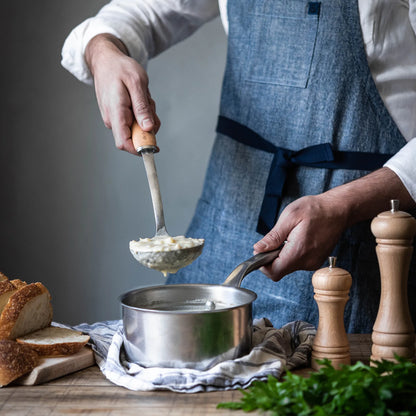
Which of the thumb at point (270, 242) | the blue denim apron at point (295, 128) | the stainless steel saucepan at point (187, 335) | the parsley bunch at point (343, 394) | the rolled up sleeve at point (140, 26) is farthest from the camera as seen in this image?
the rolled up sleeve at point (140, 26)

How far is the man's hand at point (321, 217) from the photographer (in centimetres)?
111

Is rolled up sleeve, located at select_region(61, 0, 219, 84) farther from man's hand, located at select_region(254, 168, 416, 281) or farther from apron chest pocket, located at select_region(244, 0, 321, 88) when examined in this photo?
man's hand, located at select_region(254, 168, 416, 281)

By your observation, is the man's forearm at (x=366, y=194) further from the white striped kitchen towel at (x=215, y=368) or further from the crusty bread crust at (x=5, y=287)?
the crusty bread crust at (x=5, y=287)

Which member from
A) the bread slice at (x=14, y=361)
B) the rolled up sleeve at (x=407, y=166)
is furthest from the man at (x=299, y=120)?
the bread slice at (x=14, y=361)

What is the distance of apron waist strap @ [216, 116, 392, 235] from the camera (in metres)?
1.34

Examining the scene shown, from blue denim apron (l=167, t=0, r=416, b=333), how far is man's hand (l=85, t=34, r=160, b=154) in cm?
29

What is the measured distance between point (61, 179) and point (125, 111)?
118 centimetres

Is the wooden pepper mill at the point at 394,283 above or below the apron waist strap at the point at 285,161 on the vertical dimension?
below

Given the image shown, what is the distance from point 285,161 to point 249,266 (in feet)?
1.39

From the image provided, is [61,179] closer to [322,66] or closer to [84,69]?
[84,69]

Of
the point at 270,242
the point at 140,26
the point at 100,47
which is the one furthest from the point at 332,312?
the point at 140,26

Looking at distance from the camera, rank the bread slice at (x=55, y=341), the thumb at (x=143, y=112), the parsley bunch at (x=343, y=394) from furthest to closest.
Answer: the thumb at (x=143, y=112), the bread slice at (x=55, y=341), the parsley bunch at (x=343, y=394)

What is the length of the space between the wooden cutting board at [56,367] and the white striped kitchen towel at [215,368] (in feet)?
0.06

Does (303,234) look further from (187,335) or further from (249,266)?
(187,335)
